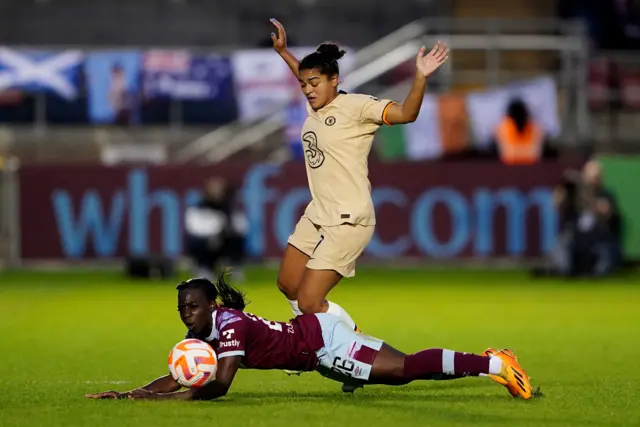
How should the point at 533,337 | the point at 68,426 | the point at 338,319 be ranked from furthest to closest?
1. the point at 533,337
2. the point at 338,319
3. the point at 68,426

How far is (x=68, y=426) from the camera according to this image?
324 inches

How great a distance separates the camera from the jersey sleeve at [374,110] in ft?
33.0

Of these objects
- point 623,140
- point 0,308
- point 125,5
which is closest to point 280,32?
point 0,308

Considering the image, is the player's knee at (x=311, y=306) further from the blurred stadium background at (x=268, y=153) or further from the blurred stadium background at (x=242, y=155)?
the blurred stadium background at (x=242, y=155)

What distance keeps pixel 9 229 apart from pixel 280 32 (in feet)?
47.8

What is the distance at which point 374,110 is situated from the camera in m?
10.1

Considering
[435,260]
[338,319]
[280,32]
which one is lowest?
[435,260]

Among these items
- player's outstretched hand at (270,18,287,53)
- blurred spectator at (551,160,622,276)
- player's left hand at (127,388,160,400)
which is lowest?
blurred spectator at (551,160,622,276)

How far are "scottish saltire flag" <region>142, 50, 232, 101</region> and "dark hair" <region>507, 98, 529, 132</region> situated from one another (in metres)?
4.53

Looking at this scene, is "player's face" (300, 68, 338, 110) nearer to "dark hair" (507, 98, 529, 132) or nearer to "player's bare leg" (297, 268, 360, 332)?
"player's bare leg" (297, 268, 360, 332)

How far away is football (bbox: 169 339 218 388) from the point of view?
29.6 feet

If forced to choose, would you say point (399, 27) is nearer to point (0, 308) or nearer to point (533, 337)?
point (0, 308)

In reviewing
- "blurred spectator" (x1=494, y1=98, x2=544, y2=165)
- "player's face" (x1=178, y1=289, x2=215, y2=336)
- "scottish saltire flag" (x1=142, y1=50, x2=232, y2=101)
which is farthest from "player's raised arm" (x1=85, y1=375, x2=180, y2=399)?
"blurred spectator" (x1=494, y1=98, x2=544, y2=165)

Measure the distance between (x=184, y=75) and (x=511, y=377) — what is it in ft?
51.5
